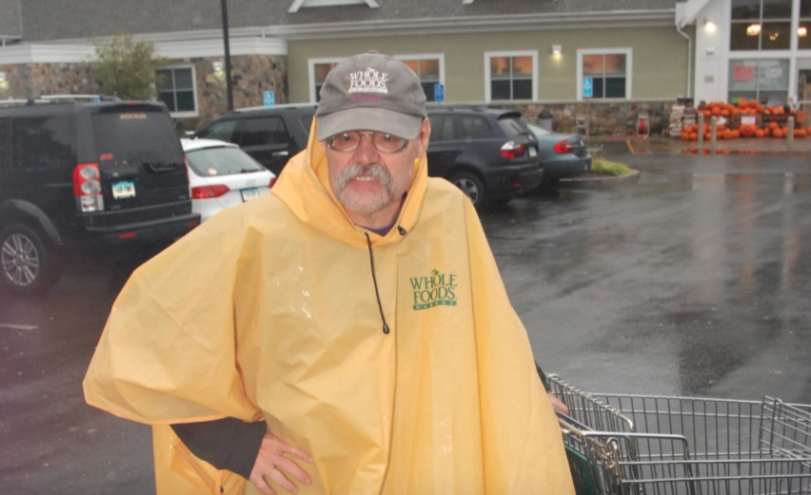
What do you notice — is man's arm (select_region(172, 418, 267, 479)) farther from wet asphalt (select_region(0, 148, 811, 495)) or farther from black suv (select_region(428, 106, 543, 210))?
black suv (select_region(428, 106, 543, 210))

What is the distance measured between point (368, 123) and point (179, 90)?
30665 mm

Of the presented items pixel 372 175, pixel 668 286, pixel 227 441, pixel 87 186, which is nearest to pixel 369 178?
pixel 372 175

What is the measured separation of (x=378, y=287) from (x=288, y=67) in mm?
31031

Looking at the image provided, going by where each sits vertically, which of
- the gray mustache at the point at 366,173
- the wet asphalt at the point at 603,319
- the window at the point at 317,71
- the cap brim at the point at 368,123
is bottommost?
the wet asphalt at the point at 603,319

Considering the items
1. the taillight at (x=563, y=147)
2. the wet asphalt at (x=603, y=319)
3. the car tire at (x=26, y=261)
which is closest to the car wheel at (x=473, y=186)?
the wet asphalt at (x=603, y=319)

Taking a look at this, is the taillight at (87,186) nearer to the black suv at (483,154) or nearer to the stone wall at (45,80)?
the black suv at (483,154)

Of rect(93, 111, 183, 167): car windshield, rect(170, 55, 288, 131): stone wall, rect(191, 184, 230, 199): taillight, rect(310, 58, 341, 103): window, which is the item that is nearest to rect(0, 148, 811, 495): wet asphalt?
rect(191, 184, 230, 199): taillight

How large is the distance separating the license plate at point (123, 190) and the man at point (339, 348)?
26.5 feet

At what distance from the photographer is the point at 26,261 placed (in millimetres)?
10234

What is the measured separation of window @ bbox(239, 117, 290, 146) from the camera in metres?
14.8

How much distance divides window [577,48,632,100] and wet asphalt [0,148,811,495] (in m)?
15.3

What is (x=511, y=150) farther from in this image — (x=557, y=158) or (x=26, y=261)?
(x=26, y=261)

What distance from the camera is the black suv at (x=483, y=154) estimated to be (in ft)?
51.3

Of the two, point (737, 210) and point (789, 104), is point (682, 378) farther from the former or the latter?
point (789, 104)
